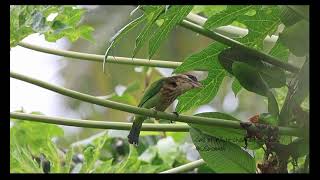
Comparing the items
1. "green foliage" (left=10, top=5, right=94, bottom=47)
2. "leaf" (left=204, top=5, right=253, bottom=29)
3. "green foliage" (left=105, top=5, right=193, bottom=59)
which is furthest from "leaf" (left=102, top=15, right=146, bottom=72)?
"green foliage" (left=10, top=5, right=94, bottom=47)

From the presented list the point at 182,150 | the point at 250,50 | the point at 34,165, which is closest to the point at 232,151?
the point at 250,50

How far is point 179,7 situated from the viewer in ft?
2.74

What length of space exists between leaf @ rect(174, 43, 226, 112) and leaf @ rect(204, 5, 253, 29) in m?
0.03

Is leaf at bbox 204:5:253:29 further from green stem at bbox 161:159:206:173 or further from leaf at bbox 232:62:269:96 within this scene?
green stem at bbox 161:159:206:173

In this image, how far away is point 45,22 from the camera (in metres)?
1.25

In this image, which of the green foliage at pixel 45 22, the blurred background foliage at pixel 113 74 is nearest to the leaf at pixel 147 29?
the green foliage at pixel 45 22

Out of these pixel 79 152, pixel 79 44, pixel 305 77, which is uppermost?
pixel 79 44

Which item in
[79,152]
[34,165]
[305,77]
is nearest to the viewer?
[305,77]

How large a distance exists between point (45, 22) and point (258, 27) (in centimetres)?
47

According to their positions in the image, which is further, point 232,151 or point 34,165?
point 34,165

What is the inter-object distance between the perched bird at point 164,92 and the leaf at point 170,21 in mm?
95

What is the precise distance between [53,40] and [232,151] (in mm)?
581
